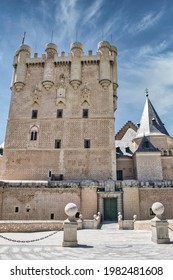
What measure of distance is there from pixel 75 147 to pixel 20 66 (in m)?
13.5

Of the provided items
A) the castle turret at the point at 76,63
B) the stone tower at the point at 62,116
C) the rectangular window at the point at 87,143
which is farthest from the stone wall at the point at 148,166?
the castle turret at the point at 76,63

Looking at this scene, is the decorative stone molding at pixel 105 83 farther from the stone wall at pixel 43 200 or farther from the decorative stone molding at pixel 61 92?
the stone wall at pixel 43 200

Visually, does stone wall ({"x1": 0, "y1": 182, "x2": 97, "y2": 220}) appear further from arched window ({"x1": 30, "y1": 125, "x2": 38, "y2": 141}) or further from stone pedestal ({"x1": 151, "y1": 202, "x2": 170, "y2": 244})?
stone pedestal ({"x1": 151, "y1": 202, "x2": 170, "y2": 244})

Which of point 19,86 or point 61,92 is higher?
point 19,86

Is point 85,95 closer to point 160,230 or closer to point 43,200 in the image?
point 43,200

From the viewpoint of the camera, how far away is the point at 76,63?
30766 mm

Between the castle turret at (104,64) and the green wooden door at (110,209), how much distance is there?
14902 millimetres

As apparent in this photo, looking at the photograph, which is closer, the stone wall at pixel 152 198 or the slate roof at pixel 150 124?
the stone wall at pixel 152 198

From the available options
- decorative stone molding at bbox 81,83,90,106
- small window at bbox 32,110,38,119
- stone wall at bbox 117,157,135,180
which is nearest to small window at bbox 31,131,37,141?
small window at bbox 32,110,38,119

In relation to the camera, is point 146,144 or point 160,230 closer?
point 160,230

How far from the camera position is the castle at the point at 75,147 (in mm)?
22500

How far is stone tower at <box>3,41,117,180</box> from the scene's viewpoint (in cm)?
→ 2730

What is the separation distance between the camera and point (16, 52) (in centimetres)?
3266

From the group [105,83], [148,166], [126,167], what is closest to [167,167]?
[148,166]
